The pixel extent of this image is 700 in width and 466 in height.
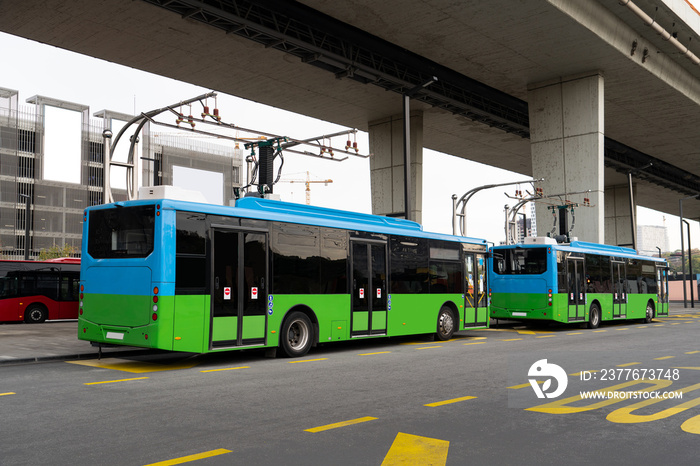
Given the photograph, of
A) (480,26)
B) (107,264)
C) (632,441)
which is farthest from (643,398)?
(480,26)

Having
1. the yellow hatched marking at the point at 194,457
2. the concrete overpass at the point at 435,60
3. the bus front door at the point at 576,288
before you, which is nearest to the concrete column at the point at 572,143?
the concrete overpass at the point at 435,60

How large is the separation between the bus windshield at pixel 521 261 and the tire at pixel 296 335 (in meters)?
11.0

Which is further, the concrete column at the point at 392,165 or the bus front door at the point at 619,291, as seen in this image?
the concrete column at the point at 392,165

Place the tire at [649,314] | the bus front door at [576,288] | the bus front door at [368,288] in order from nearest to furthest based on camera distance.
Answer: the bus front door at [368,288]
the bus front door at [576,288]
the tire at [649,314]

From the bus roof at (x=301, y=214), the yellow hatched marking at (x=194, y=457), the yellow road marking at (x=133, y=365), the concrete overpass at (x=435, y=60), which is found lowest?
the yellow road marking at (x=133, y=365)

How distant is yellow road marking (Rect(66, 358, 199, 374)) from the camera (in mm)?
11617

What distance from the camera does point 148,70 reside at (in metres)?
27.2

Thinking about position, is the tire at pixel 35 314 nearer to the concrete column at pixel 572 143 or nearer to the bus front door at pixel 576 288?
the bus front door at pixel 576 288

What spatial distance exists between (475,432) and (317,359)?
23.6 feet

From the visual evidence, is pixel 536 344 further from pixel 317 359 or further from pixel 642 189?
pixel 642 189

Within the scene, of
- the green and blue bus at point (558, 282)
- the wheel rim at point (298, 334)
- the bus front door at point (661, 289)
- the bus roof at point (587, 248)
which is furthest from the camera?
the bus front door at point (661, 289)

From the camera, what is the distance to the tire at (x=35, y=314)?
2808 centimetres

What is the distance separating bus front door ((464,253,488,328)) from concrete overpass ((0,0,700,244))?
864 centimetres

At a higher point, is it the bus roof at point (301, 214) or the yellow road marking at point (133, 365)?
the bus roof at point (301, 214)
